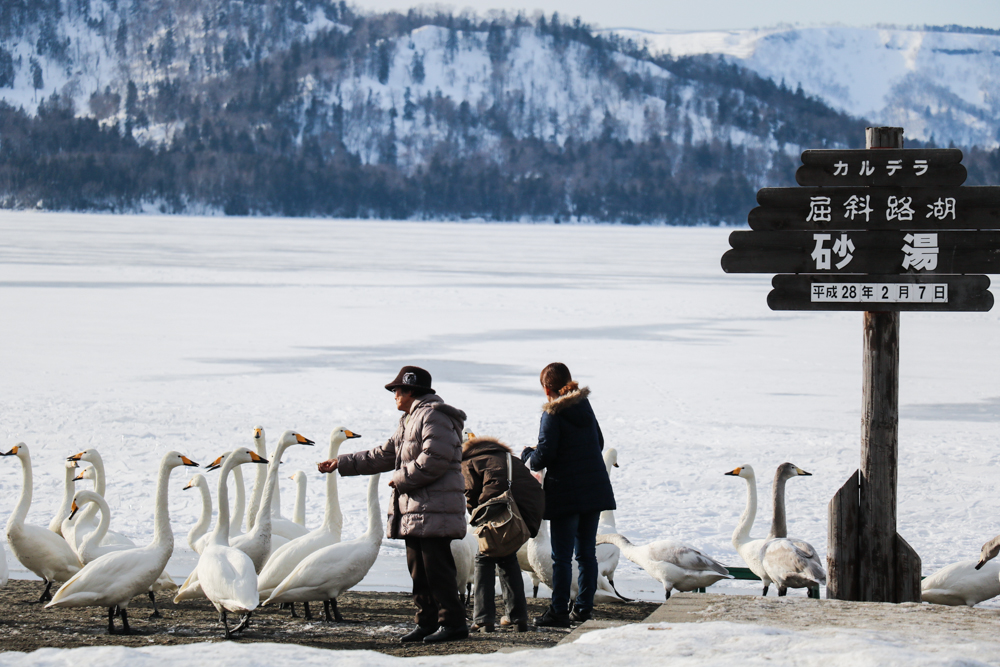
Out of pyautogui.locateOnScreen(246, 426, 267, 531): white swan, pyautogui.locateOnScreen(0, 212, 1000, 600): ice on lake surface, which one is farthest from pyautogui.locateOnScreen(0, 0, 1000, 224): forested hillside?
pyautogui.locateOnScreen(246, 426, 267, 531): white swan

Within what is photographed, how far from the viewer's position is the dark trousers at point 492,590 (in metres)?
5.50

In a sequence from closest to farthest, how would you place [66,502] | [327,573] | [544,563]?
[327,573] → [544,563] → [66,502]

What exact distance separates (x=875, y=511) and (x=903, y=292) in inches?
43.8

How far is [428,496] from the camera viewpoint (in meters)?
5.11

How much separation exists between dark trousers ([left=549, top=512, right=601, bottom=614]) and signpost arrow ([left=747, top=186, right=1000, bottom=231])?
180 centimetres

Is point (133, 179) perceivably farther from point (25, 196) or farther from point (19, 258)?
point (19, 258)

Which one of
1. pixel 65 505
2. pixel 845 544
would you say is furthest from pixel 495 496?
pixel 65 505

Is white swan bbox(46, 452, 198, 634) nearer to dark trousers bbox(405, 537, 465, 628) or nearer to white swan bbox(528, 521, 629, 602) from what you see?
dark trousers bbox(405, 537, 465, 628)

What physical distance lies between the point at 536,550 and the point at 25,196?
510ft

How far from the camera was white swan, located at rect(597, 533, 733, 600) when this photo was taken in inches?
258

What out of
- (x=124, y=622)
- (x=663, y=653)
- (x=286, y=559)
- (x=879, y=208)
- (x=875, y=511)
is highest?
(x=879, y=208)

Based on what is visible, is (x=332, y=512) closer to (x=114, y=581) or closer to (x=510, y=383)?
(x=114, y=581)

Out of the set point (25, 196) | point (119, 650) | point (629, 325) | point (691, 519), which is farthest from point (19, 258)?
point (25, 196)

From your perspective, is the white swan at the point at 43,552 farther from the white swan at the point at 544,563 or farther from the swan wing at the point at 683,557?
the swan wing at the point at 683,557
